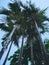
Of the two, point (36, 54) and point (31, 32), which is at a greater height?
point (31, 32)

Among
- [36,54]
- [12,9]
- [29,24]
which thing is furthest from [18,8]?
[36,54]

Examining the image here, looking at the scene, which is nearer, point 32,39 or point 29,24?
point 29,24

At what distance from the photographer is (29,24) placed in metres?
22.8

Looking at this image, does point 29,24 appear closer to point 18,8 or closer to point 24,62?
point 18,8

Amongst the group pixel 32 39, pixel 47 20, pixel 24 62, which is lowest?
pixel 24 62

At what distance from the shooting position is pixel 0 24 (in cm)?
2519

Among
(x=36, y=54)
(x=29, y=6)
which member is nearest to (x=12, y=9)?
(x=29, y=6)

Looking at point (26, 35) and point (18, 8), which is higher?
point (18, 8)

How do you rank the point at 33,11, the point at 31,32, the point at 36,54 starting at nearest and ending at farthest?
1. the point at 33,11
2. the point at 31,32
3. the point at 36,54

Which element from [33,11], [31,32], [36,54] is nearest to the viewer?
[33,11]

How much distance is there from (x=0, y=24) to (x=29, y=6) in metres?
4.15

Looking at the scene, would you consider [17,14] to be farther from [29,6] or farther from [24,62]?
[24,62]

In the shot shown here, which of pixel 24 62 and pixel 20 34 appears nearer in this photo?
pixel 20 34

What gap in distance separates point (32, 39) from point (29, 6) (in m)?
4.01
